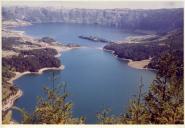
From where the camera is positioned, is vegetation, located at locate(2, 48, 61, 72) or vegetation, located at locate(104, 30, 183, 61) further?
vegetation, located at locate(2, 48, 61, 72)

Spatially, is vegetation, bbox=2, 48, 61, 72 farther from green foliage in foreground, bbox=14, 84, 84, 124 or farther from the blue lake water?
green foliage in foreground, bbox=14, 84, 84, 124

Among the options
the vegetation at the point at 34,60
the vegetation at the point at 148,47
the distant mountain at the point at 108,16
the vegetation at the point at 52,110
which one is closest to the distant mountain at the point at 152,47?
the vegetation at the point at 148,47

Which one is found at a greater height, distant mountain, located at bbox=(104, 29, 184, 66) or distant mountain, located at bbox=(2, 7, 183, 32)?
distant mountain, located at bbox=(2, 7, 183, 32)

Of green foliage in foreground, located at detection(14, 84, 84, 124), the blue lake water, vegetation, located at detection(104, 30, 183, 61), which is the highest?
vegetation, located at detection(104, 30, 183, 61)

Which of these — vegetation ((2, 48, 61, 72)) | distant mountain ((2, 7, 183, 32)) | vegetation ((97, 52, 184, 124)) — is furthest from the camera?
vegetation ((2, 48, 61, 72))

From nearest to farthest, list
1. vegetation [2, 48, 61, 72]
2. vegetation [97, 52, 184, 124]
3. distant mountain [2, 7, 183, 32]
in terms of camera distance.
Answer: vegetation [97, 52, 184, 124] → distant mountain [2, 7, 183, 32] → vegetation [2, 48, 61, 72]

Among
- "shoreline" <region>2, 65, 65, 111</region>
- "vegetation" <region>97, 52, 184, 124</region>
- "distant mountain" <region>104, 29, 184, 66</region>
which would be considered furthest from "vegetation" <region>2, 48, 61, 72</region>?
"vegetation" <region>97, 52, 184, 124</region>
